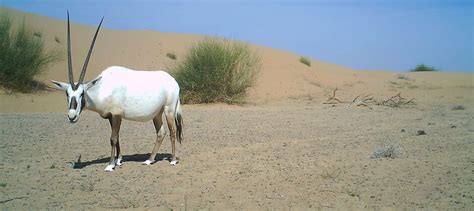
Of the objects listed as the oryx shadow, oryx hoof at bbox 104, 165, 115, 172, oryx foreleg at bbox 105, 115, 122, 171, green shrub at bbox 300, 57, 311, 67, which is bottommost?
the oryx shadow

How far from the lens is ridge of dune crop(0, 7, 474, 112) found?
1014 inches

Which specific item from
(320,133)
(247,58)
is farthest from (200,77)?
(320,133)

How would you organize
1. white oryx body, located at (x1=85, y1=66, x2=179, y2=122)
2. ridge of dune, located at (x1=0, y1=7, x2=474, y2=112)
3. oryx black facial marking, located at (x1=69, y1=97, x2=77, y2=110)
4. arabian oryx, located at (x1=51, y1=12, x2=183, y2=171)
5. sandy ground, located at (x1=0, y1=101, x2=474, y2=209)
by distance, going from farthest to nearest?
ridge of dune, located at (x1=0, y1=7, x2=474, y2=112), white oryx body, located at (x1=85, y1=66, x2=179, y2=122), arabian oryx, located at (x1=51, y1=12, x2=183, y2=171), oryx black facial marking, located at (x1=69, y1=97, x2=77, y2=110), sandy ground, located at (x1=0, y1=101, x2=474, y2=209)

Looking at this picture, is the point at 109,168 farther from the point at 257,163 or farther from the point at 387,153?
the point at 387,153

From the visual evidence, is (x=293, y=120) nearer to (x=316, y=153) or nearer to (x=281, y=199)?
(x=316, y=153)

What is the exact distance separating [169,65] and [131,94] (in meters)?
24.7

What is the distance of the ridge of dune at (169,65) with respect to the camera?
1014 inches

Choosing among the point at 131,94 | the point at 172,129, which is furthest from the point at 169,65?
the point at 131,94

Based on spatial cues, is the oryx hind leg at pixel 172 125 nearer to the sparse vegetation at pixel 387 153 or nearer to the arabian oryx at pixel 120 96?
the arabian oryx at pixel 120 96

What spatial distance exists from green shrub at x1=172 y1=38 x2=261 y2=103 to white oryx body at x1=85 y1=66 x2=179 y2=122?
1338 cm

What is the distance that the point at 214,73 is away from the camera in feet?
76.1

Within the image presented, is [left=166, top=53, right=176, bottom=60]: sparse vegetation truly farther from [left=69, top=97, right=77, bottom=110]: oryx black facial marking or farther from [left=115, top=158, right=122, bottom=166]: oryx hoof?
[left=69, top=97, right=77, bottom=110]: oryx black facial marking

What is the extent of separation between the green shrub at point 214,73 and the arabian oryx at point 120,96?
1334 centimetres

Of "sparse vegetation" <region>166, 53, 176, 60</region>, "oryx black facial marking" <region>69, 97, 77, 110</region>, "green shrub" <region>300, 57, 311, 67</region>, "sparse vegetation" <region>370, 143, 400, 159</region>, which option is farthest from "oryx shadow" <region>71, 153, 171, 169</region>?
"green shrub" <region>300, 57, 311, 67</region>
